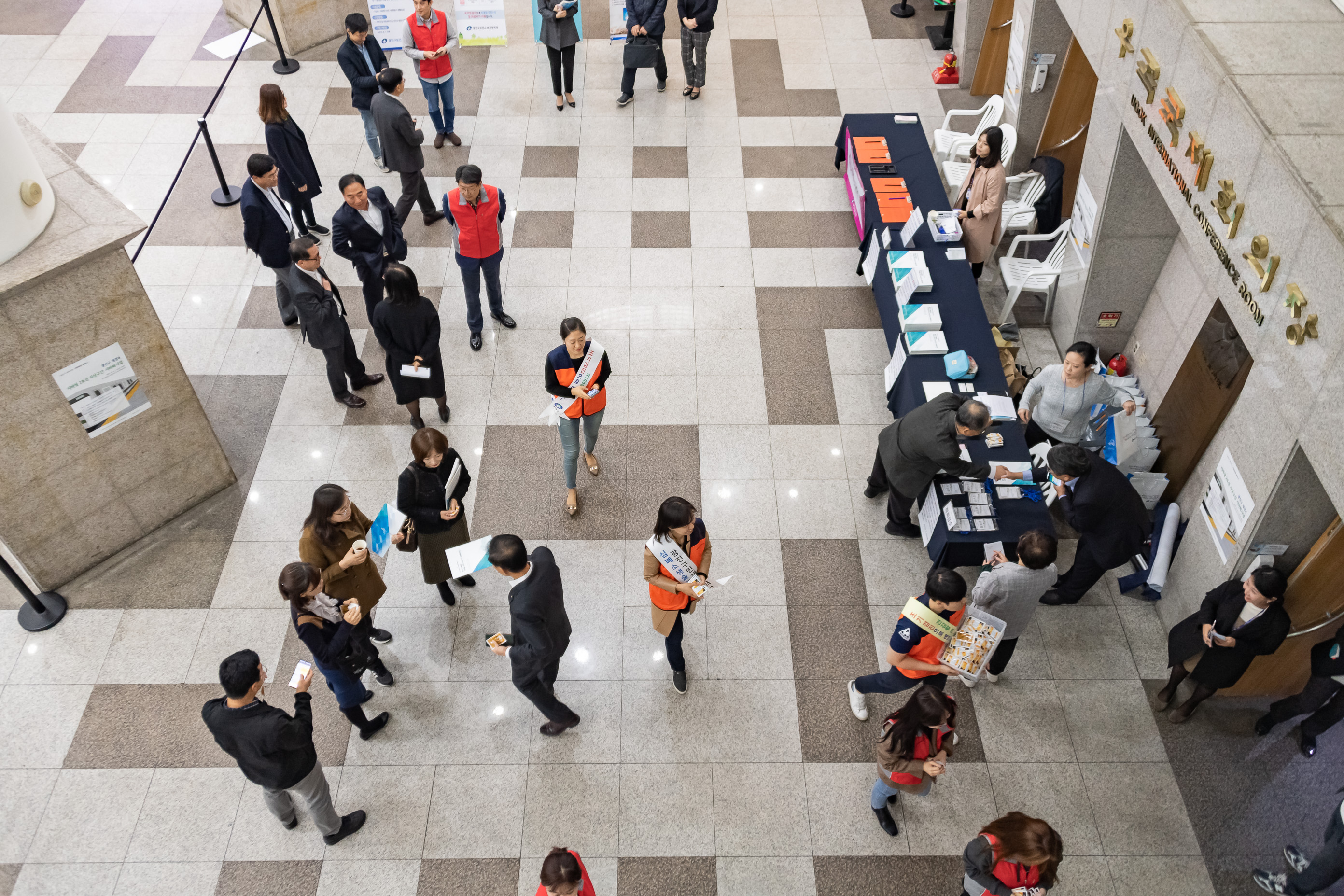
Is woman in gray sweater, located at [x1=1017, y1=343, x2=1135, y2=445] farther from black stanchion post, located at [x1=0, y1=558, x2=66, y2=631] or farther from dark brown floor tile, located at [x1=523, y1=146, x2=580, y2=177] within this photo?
black stanchion post, located at [x1=0, y1=558, x2=66, y2=631]

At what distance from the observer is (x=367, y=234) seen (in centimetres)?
706

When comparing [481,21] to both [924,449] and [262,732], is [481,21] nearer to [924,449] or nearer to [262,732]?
[924,449]

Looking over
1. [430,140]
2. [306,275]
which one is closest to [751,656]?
[306,275]

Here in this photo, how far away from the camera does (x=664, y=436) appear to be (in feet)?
24.0

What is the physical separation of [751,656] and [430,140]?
7.05 meters

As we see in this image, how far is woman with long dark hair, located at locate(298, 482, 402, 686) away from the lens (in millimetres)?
4984

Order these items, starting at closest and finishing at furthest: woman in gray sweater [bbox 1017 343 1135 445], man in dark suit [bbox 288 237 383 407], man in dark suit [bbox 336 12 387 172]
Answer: woman in gray sweater [bbox 1017 343 1135 445] < man in dark suit [bbox 288 237 383 407] < man in dark suit [bbox 336 12 387 172]

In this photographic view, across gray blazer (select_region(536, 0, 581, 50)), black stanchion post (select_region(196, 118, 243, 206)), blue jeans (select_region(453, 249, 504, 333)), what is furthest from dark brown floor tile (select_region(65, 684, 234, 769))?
gray blazer (select_region(536, 0, 581, 50))

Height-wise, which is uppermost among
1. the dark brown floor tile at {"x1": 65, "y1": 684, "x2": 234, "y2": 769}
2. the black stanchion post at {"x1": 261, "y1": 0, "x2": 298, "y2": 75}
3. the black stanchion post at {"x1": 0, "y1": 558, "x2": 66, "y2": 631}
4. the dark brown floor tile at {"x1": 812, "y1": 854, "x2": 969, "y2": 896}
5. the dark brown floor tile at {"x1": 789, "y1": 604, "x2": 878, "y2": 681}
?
the black stanchion post at {"x1": 261, "y1": 0, "x2": 298, "y2": 75}

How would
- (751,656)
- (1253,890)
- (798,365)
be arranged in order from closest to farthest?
(1253,890), (751,656), (798,365)

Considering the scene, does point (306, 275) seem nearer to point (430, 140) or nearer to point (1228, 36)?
point (430, 140)

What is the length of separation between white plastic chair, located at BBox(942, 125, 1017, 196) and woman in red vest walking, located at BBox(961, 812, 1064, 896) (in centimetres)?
634

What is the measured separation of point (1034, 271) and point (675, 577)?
4757 millimetres

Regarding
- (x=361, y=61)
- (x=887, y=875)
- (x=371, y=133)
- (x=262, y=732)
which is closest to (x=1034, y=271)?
(x=887, y=875)
